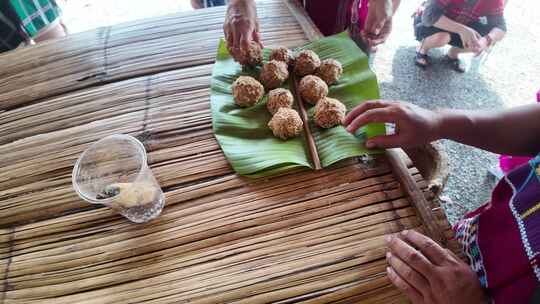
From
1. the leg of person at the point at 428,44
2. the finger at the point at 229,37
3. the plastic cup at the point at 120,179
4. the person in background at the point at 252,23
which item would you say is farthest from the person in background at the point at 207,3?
the plastic cup at the point at 120,179

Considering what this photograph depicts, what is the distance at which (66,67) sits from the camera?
1.33 metres

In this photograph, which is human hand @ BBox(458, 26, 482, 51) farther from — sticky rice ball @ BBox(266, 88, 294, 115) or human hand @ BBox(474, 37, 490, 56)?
sticky rice ball @ BBox(266, 88, 294, 115)

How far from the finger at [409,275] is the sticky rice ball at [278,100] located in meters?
0.58

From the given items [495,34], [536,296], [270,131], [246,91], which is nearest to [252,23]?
[246,91]

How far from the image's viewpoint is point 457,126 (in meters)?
0.92

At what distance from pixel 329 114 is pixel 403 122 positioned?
0.73 feet

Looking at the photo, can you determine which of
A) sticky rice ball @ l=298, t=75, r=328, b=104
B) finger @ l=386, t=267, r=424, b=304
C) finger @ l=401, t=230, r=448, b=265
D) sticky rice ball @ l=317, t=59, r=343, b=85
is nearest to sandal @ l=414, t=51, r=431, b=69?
sticky rice ball @ l=317, t=59, r=343, b=85

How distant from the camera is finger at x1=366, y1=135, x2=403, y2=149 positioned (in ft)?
2.96

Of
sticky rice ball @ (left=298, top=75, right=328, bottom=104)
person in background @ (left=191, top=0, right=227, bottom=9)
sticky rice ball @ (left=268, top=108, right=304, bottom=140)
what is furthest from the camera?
person in background @ (left=191, top=0, right=227, bottom=9)

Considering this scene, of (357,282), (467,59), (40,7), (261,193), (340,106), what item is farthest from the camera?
(467,59)

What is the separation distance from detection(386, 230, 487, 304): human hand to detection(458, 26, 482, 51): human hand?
2.13 m

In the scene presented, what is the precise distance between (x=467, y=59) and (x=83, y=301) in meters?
2.91

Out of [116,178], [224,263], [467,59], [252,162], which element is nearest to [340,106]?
[252,162]

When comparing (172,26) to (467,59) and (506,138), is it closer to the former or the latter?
(506,138)
